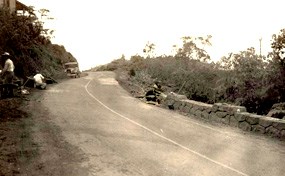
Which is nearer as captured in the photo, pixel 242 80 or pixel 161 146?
pixel 161 146

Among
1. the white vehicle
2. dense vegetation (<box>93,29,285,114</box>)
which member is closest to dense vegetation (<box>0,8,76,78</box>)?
the white vehicle

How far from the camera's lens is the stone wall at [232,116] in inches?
441

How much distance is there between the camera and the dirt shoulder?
6867 millimetres

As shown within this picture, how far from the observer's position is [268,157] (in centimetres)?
885

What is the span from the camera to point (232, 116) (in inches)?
522

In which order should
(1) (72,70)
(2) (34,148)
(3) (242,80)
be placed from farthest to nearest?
(1) (72,70) → (3) (242,80) → (2) (34,148)

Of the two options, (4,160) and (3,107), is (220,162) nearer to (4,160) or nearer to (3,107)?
(4,160)

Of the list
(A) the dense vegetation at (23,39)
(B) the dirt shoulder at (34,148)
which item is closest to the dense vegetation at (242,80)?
(A) the dense vegetation at (23,39)

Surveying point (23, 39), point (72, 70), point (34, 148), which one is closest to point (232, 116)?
point (34, 148)

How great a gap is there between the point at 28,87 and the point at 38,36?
880cm

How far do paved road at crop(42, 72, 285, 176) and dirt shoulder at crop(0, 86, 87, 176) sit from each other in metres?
0.33

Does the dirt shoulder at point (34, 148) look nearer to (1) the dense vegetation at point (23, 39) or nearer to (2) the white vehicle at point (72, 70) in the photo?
(1) the dense vegetation at point (23, 39)

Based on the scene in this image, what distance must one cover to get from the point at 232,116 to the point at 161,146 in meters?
5.10

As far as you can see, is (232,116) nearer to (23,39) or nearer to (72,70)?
(23,39)
